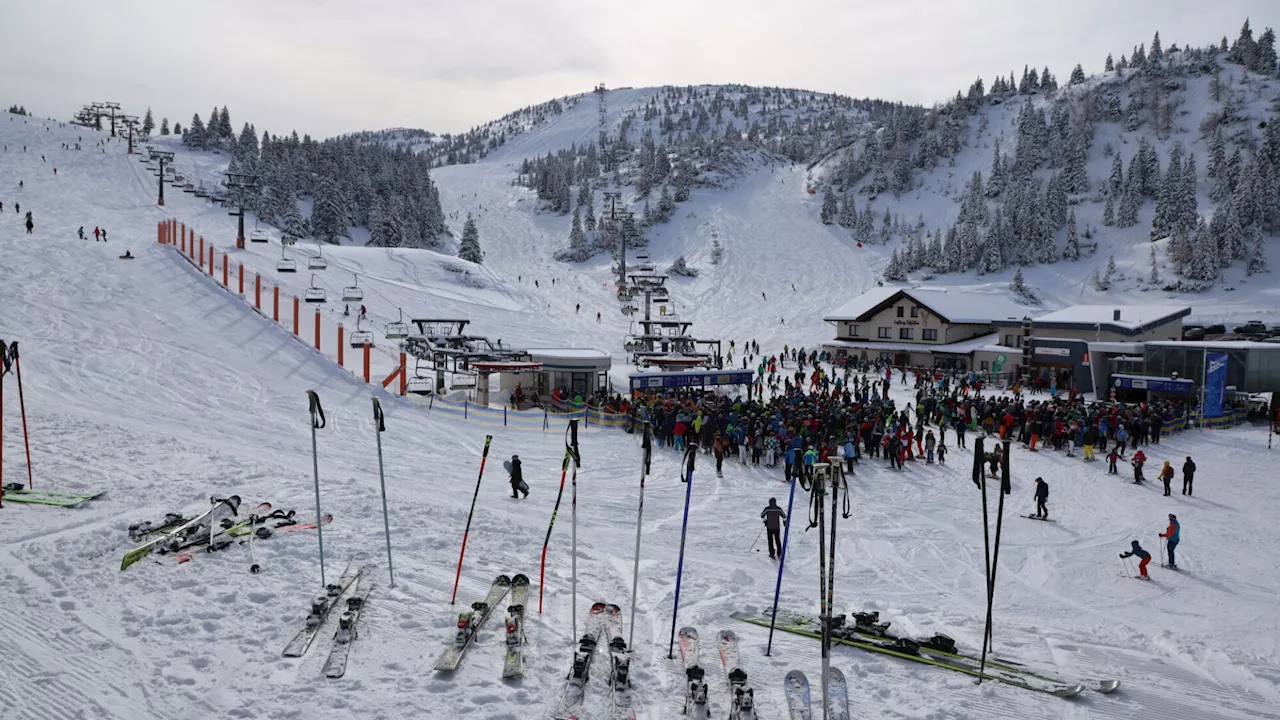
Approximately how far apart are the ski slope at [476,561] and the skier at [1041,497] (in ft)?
1.93

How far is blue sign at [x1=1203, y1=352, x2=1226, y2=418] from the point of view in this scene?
26422 mm

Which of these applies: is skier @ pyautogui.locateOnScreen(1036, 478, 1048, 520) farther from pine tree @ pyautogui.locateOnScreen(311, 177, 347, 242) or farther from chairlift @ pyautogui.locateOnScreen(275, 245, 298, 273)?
pine tree @ pyautogui.locateOnScreen(311, 177, 347, 242)

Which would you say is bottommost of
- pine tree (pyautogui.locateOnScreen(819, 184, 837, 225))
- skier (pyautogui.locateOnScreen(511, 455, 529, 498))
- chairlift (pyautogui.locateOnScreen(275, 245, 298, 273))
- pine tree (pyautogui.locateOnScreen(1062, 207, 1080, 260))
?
skier (pyautogui.locateOnScreen(511, 455, 529, 498))

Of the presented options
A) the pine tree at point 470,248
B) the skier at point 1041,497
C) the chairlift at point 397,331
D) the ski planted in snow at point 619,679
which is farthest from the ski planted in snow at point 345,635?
the pine tree at point 470,248

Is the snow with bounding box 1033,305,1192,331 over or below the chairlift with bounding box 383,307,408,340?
over

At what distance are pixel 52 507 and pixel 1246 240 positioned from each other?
268ft

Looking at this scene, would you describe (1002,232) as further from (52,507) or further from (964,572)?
(52,507)

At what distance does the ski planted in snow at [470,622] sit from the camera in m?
7.24

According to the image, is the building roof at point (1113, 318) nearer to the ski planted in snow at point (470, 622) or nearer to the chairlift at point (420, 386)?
the chairlift at point (420, 386)

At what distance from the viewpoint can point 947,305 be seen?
47.1 metres

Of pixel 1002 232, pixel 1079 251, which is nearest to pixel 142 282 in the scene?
pixel 1002 232

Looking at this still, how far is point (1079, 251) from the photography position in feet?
239

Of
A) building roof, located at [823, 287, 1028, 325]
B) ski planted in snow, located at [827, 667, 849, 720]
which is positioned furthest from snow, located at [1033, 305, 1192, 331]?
ski planted in snow, located at [827, 667, 849, 720]

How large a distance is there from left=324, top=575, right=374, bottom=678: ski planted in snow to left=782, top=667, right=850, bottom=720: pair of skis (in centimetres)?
418
